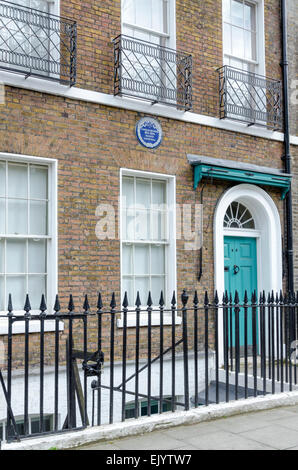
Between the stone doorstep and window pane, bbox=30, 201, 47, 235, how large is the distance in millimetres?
3724

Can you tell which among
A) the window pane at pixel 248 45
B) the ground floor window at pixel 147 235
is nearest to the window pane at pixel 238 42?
the window pane at pixel 248 45

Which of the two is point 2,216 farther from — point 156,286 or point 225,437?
point 225,437

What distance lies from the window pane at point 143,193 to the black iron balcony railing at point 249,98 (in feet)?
6.89

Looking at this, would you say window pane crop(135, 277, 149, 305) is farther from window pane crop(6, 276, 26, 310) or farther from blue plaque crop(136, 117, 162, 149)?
blue plaque crop(136, 117, 162, 149)

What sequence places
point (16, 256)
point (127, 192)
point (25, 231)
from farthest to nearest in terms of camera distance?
point (127, 192)
point (25, 231)
point (16, 256)

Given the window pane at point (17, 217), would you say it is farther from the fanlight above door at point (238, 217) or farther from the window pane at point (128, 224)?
the fanlight above door at point (238, 217)

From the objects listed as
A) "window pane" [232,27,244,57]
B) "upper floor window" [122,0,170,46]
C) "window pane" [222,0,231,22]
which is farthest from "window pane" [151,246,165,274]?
"window pane" [222,0,231,22]

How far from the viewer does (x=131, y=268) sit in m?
9.62

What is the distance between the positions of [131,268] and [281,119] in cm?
465

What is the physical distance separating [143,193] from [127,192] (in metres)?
0.33

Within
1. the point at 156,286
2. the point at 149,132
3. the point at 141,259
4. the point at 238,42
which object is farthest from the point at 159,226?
the point at 238,42

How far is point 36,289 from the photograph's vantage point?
8531 mm

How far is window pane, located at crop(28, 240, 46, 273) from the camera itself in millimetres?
8523

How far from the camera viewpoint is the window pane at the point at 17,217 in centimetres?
836
